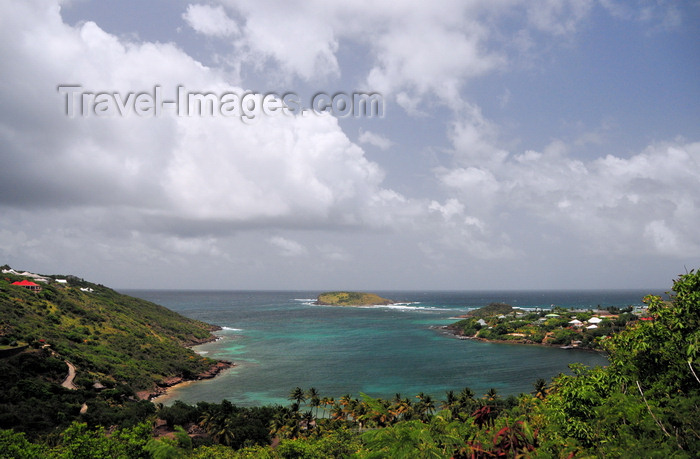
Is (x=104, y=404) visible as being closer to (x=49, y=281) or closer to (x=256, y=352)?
(x=256, y=352)

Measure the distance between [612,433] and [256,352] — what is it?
93.0 meters

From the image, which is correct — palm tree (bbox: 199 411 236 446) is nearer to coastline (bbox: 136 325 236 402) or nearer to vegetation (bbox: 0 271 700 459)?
coastline (bbox: 136 325 236 402)

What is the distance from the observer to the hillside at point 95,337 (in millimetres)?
57781

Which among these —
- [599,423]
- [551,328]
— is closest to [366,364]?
[551,328]

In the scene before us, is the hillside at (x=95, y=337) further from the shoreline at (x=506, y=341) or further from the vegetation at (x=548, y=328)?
the vegetation at (x=548, y=328)

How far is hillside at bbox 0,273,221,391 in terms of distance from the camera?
A: 57781 mm

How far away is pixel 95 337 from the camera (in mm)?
73062

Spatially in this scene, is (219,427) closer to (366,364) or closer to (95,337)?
(366,364)

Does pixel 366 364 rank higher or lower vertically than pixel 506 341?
higher

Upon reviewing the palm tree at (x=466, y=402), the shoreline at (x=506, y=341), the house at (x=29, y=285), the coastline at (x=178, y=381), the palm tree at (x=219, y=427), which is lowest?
the shoreline at (x=506, y=341)

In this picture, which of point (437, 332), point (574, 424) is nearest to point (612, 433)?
point (574, 424)

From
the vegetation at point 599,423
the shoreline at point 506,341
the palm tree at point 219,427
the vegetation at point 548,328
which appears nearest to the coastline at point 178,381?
the palm tree at point 219,427

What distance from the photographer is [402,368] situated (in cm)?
7994

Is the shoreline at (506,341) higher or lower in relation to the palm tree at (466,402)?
lower
